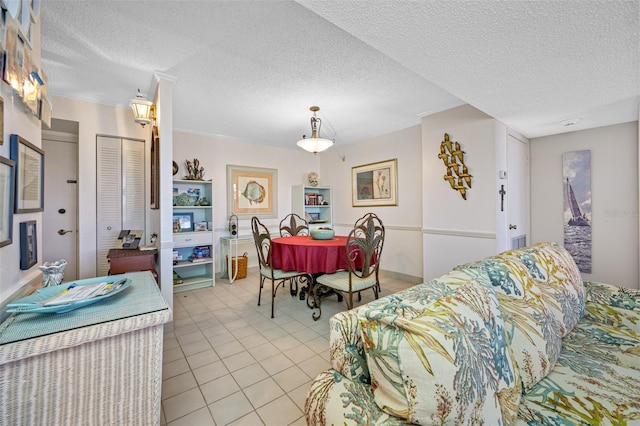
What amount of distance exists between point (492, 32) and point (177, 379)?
2904 millimetres

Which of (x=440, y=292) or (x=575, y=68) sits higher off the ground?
(x=575, y=68)

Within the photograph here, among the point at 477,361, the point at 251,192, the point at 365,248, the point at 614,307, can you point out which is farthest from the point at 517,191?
the point at 251,192

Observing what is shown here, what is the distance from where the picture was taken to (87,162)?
2.94 meters

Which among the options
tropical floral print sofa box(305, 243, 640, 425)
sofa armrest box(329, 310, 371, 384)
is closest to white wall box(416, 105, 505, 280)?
tropical floral print sofa box(305, 243, 640, 425)

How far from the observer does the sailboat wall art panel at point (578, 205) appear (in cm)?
300

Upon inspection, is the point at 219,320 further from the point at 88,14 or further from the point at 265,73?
the point at 88,14

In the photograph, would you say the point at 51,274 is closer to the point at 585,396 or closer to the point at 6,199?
the point at 6,199

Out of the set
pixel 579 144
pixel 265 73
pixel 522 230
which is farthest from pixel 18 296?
pixel 579 144

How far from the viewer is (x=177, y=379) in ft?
5.80

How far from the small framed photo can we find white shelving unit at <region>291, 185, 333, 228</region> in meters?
1.91

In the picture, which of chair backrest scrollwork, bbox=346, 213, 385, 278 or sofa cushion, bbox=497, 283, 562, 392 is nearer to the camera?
sofa cushion, bbox=497, 283, 562, 392

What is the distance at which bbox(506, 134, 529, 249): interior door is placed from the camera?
2.98 metres

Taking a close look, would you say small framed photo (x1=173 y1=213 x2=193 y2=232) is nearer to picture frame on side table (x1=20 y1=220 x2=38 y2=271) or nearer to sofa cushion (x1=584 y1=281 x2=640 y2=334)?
picture frame on side table (x1=20 y1=220 x2=38 y2=271)

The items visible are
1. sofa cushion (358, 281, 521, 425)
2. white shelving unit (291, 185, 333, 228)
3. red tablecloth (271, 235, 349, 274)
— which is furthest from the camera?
white shelving unit (291, 185, 333, 228)
